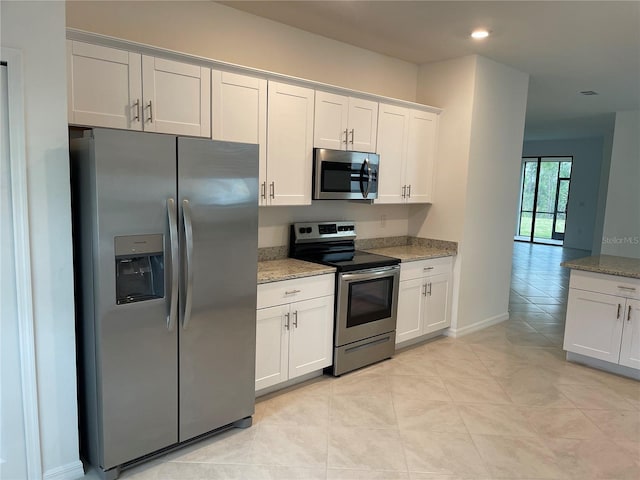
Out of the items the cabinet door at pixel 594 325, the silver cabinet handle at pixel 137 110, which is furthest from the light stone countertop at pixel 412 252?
the silver cabinet handle at pixel 137 110

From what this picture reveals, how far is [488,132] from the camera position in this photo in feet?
14.9

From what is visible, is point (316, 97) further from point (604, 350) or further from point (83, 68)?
point (604, 350)

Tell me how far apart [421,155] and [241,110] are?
2.09m

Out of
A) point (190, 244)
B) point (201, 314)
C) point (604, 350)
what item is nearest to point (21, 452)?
point (201, 314)

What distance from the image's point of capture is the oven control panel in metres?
3.80

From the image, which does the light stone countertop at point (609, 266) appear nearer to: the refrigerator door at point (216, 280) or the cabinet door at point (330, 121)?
the cabinet door at point (330, 121)

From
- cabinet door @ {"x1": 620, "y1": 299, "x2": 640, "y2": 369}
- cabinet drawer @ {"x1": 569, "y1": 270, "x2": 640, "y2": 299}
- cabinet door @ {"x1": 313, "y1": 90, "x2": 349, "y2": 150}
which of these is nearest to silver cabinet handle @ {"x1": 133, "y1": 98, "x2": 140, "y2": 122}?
cabinet door @ {"x1": 313, "y1": 90, "x2": 349, "y2": 150}

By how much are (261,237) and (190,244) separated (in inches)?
52.4

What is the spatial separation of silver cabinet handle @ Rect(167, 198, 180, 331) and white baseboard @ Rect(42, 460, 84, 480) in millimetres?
842

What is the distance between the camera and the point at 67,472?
2.28 metres

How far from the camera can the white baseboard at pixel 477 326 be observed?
15.2 feet

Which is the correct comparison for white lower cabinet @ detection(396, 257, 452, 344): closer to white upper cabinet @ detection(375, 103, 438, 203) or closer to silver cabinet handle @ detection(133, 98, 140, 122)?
white upper cabinet @ detection(375, 103, 438, 203)

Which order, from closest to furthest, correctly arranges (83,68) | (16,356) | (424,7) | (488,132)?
(16,356) → (83,68) → (424,7) → (488,132)

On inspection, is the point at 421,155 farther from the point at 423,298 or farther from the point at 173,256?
the point at 173,256
